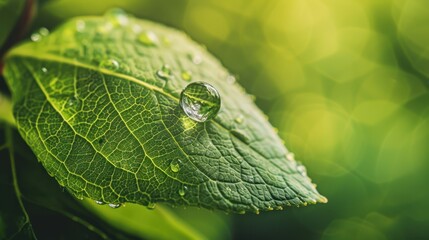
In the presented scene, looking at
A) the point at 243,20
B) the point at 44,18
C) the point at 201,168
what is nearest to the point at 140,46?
the point at 201,168

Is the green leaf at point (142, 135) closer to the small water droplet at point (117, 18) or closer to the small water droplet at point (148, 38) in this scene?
the small water droplet at point (148, 38)

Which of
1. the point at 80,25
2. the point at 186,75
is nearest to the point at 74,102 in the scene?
the point at 186,75

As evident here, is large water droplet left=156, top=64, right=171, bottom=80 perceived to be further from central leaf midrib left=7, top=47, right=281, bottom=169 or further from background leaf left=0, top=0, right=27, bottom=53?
background leaf left=0, top=0, right=27, bottom=53

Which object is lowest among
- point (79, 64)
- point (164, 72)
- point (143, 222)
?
point (143, 222)

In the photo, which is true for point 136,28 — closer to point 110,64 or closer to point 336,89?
point 110,64

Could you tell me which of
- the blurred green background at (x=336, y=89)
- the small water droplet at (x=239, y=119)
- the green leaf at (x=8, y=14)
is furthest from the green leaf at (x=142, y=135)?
the blurred green background at (x=336, y=89)

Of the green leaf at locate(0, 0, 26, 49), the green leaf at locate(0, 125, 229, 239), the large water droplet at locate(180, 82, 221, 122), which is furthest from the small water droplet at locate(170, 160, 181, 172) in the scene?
the green leaf at locate(0, 0, 26, 49)
